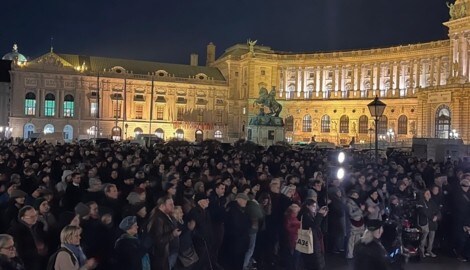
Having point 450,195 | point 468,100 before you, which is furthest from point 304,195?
point 468,100

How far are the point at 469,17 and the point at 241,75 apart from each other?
4098 centimetres

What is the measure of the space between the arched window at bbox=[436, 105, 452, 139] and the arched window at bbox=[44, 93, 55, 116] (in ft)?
186

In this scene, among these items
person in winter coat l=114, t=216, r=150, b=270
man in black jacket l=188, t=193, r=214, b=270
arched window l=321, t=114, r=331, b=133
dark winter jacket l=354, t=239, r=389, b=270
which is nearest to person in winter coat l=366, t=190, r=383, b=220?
dark winter jacket l=354, t=239, r=389, b=270

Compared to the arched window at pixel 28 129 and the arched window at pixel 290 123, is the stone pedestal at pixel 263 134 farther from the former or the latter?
the arched window at pixel 290 123

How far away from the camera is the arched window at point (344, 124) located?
87.1 meters

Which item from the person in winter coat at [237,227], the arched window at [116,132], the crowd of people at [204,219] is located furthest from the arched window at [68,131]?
the person in winter coat at [237,227]

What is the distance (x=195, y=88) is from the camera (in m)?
93.9

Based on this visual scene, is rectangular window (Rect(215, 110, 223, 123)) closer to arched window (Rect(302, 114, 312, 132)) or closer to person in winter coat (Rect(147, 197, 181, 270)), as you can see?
arched window (Rect(302, 114, 312, 132))

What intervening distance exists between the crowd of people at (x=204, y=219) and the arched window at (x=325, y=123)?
74.0 m

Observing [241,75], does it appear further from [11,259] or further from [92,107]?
[11,259]

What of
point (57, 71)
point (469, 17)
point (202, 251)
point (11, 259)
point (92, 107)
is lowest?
point (202, 251)

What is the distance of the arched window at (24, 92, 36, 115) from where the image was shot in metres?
80.5

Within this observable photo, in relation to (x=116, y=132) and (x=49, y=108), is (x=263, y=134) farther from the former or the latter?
(x=49, y=108)

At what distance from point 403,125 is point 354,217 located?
238 ft
